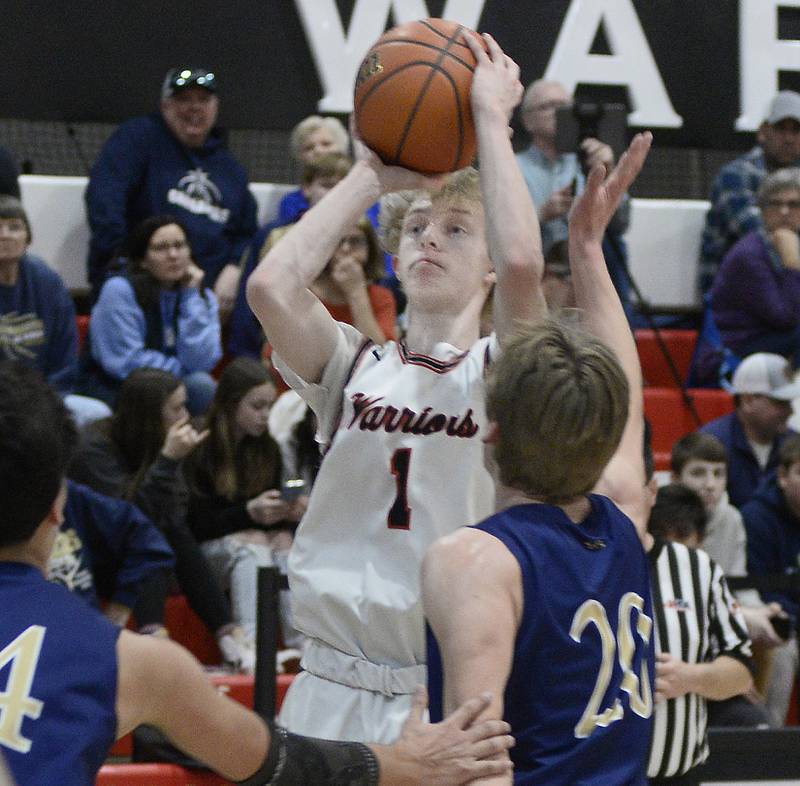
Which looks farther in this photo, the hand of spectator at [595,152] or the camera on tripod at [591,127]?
the camera on tripod at [591,127]

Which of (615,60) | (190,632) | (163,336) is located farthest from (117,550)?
(615,60)

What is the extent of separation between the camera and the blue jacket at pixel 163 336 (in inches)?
252

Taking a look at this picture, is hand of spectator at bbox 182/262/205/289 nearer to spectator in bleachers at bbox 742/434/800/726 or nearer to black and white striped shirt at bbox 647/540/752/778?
spectator in bleachers at bbox 742/434/800/726

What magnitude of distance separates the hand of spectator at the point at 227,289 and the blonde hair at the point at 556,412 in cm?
502

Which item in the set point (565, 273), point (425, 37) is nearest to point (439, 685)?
point (425, 37)

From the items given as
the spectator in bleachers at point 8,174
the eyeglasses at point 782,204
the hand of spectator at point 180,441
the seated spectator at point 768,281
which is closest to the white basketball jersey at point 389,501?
the hand of spectator at point 180,441

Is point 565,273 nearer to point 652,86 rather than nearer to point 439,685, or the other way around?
point 652,86

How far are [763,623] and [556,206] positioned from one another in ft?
7.32

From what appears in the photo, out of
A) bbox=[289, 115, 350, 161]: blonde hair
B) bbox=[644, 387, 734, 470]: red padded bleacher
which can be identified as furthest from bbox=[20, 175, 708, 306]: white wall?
bbox=[644, 387, 734, 470]: red padded bleacher

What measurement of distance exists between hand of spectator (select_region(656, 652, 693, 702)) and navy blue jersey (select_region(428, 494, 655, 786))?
6.41ft

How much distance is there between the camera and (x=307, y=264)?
Answer: 9.73ft

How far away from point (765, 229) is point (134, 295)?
3.16 m

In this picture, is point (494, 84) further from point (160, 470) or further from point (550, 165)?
point (550, 165)

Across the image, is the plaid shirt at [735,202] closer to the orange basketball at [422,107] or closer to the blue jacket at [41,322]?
the blue jacket at [41,322]
